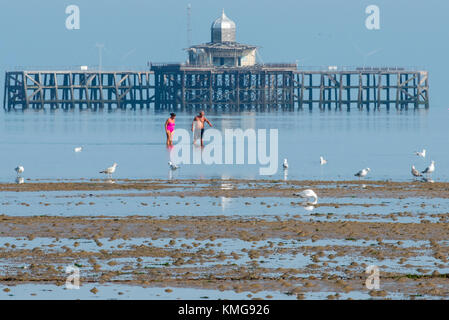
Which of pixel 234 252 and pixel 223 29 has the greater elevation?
pixel 223 29

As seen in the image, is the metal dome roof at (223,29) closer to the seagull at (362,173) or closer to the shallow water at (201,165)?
the shallow water at (201,165)

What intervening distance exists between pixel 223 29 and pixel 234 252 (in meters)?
129

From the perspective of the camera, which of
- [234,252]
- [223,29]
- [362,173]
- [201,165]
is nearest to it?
[234,252]

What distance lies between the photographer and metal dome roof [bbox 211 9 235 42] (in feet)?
484

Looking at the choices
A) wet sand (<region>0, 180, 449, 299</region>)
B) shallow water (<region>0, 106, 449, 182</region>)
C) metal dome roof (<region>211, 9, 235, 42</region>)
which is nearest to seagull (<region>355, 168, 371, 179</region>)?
shallow water (<region>0, 106, 449, 182</region>)

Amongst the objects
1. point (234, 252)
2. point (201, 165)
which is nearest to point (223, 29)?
point (201, 165)

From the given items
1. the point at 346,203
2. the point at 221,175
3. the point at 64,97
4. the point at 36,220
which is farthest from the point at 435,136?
the point at 64,97

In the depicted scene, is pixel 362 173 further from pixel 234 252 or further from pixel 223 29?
pixel 223 29

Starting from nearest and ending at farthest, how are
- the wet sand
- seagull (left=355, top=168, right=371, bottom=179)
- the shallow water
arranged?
the wet sand, seagull (left=355, top=168, right=371, bottom=179), the shallow water

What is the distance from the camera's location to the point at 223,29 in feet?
484

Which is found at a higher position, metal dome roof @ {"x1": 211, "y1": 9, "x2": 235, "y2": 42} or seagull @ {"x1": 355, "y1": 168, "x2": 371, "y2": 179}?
metal dome roof @ {"x1": 211, "y1": 9, "x2": 235, "y2": 42}

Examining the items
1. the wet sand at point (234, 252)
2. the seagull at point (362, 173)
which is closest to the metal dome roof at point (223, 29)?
the seagull at point (362, 173)

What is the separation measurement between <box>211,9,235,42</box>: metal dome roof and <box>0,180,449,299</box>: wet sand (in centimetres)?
12180

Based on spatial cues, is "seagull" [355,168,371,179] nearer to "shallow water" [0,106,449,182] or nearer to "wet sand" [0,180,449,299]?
"shallow water" [0,106,449,182]
